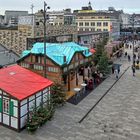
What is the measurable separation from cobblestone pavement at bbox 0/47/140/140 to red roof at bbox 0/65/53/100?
8.67ft

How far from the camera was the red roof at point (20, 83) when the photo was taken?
19.5 m

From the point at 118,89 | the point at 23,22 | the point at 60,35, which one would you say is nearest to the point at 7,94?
the point at 118,89

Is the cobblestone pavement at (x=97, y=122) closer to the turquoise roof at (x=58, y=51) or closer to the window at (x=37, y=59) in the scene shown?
the turquoise roof at (x=58, y=51)

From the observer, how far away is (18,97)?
18.9m

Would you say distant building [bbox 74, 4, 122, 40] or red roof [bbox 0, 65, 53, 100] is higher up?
distant building [bbox 74, 4, 122, 40]

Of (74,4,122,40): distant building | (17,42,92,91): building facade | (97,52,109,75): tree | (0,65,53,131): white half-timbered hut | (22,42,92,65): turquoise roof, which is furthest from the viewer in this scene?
(74,4,122,40): distant building

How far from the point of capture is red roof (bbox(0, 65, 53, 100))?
1953 cm

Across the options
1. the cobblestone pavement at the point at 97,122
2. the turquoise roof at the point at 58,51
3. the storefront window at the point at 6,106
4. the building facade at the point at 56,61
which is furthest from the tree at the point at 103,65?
the storefront window at the point at 6,106

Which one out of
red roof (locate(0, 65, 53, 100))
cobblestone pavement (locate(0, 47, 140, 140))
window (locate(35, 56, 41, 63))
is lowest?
cobblestone pavement (locate(0, 47, 140, 140))

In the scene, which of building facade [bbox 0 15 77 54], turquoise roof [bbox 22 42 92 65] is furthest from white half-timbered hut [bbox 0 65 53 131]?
building facade [bbox 0 15 77 54]

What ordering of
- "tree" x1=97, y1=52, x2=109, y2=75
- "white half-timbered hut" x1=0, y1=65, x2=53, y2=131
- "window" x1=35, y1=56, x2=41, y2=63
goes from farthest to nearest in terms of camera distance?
"tree" x1=97, y1=52, x2=109, y2=75, "window" x1=35, y1=56, x2=41, y2=63, "white half-timbered hut" x1=0, y1=65, x2=53, y2=131

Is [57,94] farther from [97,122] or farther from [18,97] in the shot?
[18,97]

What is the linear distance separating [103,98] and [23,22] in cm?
1823

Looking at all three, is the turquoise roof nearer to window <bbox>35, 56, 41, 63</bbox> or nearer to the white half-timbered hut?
window <bbox>35, 56, 41, 63</bbox>
